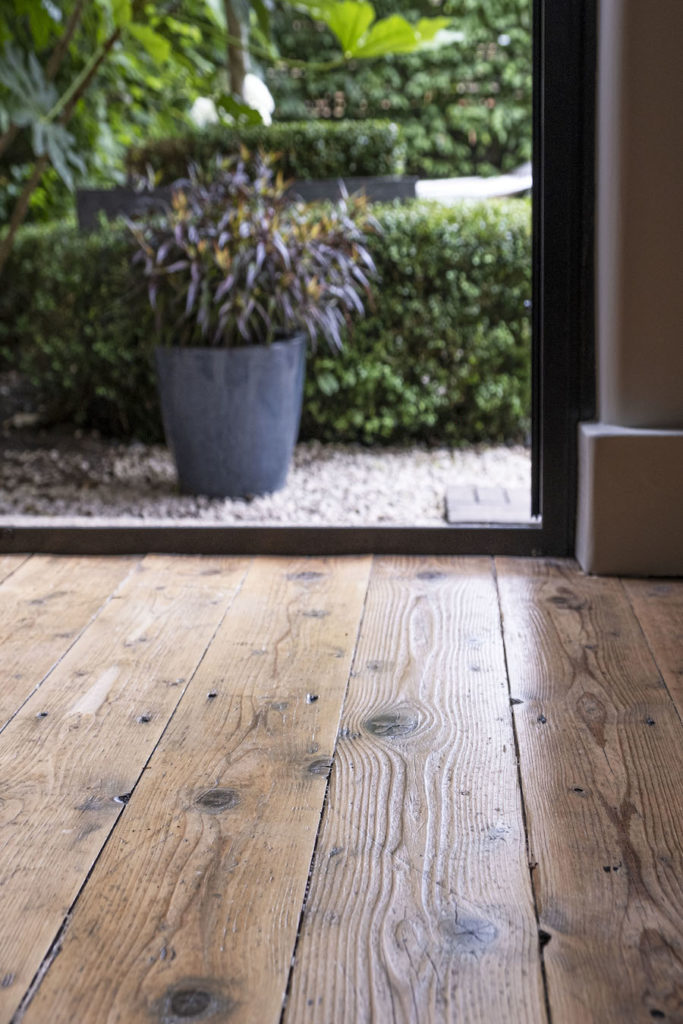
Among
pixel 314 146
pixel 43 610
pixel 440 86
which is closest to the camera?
pixel 43 610

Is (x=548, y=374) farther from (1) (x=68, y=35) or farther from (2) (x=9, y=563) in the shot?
(1) (x=68, y=35)

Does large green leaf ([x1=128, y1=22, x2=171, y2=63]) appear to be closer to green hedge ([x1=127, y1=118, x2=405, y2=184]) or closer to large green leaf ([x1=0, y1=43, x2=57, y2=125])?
large green leaf ([x1=0, y1=43, x2=57, y2=125])

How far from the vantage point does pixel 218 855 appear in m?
1.26

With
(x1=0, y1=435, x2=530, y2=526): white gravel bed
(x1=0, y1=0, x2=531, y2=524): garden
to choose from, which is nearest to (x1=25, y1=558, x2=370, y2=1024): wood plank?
(x1=0, y1=435, x2=530, y2=526): white gravel bed

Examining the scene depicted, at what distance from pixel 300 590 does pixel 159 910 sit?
1207mm

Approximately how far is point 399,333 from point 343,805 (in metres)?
2.89

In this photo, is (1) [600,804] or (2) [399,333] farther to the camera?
(2) [399,333]

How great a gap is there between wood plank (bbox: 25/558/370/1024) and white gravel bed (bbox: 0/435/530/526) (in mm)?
1319

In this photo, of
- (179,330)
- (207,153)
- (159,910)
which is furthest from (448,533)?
(207,153)

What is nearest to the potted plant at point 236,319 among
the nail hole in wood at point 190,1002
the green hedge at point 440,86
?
the nail hole in wood at point 190,1002

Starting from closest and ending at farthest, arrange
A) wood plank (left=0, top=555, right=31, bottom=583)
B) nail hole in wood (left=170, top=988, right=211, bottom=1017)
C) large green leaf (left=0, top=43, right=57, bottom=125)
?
1. nail hole in wood (left=170, top=988, right=211, bottom=1017)
2. wood plank (left=0, top=555, right=31, bottom=583)
3. large green leaf (left=0, top=43, right=57, bottom=125)

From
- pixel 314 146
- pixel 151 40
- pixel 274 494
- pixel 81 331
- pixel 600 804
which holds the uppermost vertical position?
pixel 151 40

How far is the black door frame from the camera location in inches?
93.4

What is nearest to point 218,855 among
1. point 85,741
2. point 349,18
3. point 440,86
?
point 85,741
